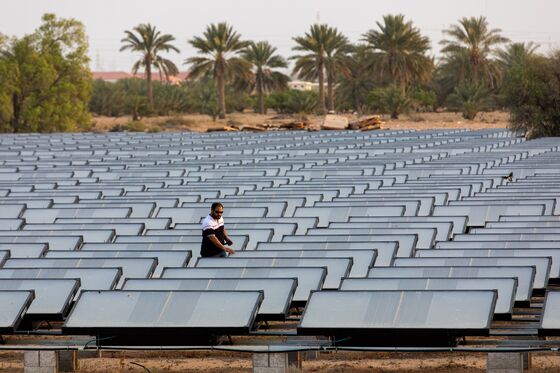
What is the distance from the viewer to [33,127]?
268 ft

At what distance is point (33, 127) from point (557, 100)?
39332mm

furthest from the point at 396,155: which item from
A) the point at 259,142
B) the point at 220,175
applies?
the point at 259,142

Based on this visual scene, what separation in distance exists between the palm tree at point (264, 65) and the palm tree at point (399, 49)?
8.61 metres

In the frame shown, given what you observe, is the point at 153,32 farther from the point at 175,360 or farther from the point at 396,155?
the point at 175,360

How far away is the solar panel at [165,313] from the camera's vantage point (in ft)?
37.8

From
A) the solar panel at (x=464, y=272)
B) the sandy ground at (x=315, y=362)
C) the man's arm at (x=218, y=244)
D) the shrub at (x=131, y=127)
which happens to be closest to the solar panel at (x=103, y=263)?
the man's arm at (x=218, y=244)

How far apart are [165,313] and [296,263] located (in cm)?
330

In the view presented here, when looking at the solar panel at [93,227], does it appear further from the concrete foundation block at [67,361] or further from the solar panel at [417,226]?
the concrete foundation block at [67,361]

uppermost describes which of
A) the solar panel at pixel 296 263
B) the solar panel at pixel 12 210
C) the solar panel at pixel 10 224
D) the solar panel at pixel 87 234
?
the solar panel at pixel 296 263

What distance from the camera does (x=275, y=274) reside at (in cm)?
1384

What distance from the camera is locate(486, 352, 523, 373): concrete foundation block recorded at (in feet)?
34.8

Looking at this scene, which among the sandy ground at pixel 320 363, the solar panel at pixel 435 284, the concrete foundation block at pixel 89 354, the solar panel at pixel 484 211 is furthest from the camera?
the solar panel at pixel 484 211

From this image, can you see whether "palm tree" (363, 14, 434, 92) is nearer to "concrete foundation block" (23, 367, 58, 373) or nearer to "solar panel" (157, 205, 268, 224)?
"solar panel" (157, 205, 268, 224)

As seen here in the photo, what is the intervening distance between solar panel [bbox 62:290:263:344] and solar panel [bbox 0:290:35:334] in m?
0.59
